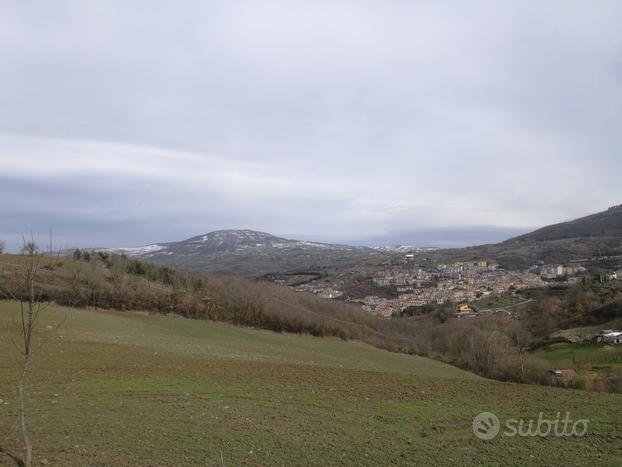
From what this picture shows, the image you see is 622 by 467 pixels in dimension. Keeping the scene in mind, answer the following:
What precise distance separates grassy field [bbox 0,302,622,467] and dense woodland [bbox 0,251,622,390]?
21.0 metres

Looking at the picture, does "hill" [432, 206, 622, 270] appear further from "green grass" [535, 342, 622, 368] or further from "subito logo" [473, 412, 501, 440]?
"subito logo" [473, 412, 501, 440]

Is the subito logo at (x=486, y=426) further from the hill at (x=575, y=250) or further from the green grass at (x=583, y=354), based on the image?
the hill at (x=575, y=250)

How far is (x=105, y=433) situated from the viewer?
9180 millimetres

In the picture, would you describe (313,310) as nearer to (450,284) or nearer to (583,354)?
(583,354)

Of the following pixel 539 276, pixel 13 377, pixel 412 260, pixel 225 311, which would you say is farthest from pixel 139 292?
pixel 412 260

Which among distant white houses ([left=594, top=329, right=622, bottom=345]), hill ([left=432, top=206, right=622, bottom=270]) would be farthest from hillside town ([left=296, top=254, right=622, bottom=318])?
distant white houses ([left=594, top=329, right=622, bottom=345])

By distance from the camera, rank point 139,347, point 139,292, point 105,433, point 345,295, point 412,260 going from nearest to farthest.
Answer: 1. point 105,433
2. point 139,347
3. point 139,292
4. point 345,295
5. point 412,260

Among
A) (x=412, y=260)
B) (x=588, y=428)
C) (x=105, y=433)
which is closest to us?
(x=105, y=433)

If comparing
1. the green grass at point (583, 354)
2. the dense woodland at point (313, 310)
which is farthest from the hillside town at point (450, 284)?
the green grass at point (583, 354)

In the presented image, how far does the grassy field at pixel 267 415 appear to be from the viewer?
8.46 meters

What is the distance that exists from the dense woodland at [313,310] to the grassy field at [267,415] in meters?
21.0

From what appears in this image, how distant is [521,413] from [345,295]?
111168 mm

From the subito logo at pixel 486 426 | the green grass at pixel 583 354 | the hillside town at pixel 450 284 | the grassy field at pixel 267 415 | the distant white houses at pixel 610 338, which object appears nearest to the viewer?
the grassy field at pixel 267 415

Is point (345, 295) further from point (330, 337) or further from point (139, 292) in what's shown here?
point (139, 292)
